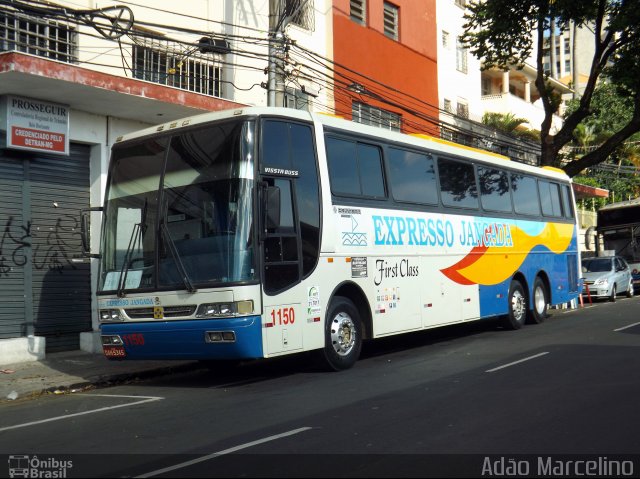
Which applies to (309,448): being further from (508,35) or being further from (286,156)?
(508,35)

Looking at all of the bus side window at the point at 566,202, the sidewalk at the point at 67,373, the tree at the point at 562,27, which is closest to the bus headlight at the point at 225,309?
the sidewalk at the point at 67,373

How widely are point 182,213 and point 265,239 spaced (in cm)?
119

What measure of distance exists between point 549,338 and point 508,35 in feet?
43.0

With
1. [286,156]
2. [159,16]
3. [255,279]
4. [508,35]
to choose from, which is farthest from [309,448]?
[508,35]

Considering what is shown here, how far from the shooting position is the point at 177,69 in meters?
16.3

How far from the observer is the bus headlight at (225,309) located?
359 inches

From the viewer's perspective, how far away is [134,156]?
1048 cm

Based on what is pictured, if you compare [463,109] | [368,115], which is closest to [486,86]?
[463,109]

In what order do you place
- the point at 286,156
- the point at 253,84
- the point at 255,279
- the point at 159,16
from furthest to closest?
the point at 253,84
the point at 159,16
the point at 286,156
the point at 255,279

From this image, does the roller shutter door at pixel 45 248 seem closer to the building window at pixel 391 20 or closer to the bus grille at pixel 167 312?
the bus grille at pixel 167 312

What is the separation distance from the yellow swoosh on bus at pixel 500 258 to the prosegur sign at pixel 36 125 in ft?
24.6

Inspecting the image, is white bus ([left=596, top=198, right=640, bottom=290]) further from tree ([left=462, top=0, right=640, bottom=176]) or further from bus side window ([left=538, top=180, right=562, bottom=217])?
bus side window ([left=538, top=180, right=562, bottom=217])

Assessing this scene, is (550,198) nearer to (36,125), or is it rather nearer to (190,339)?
(190,339)

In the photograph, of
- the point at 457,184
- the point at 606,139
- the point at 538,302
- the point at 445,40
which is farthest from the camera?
the point at 606,139
